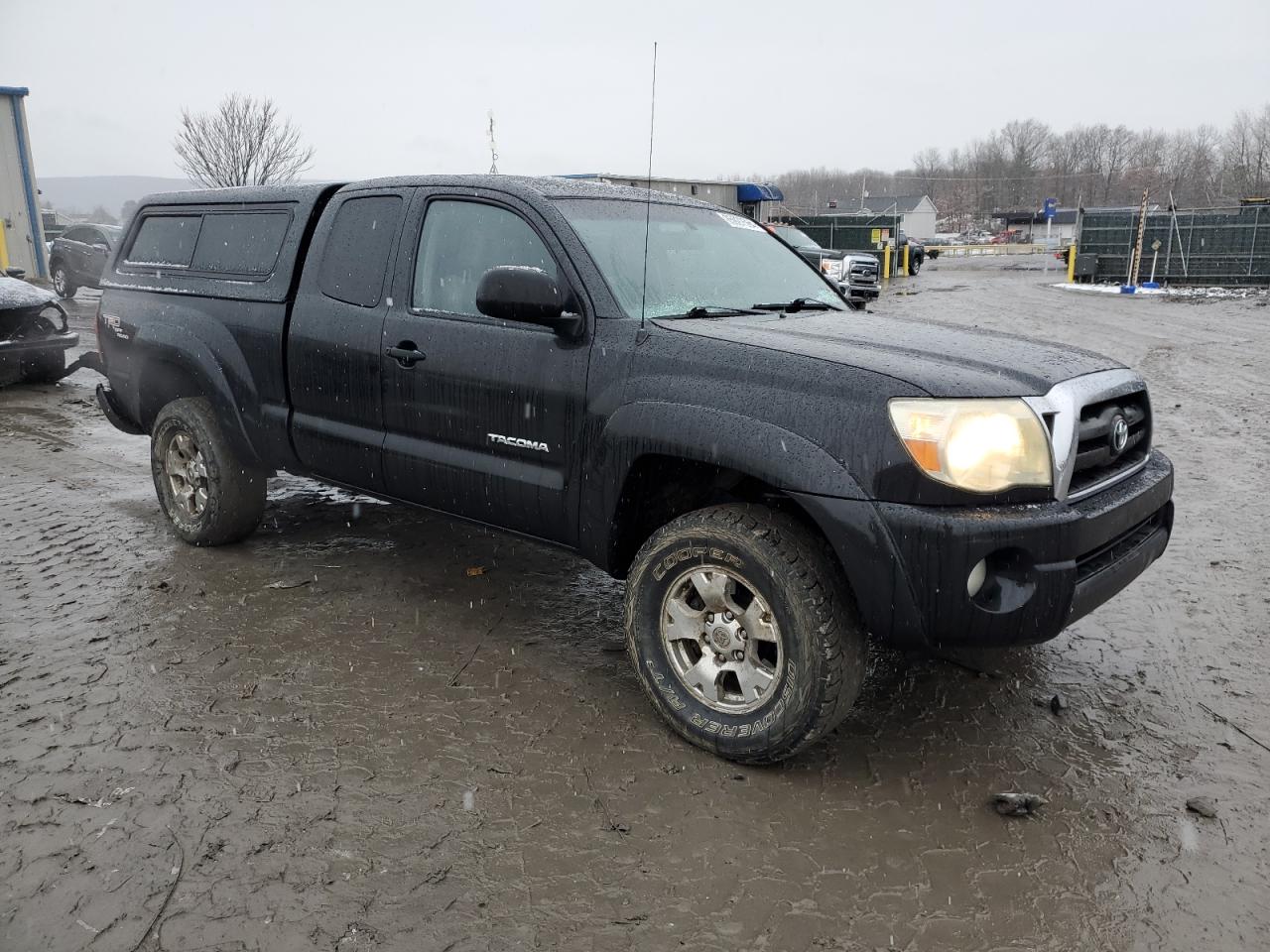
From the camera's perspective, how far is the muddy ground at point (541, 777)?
2.37 m

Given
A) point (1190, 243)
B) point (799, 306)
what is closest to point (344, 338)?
point (799, 306)

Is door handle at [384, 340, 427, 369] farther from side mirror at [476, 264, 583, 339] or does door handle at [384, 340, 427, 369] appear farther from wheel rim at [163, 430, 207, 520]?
wheel rim at [163, 430, 207, 520]

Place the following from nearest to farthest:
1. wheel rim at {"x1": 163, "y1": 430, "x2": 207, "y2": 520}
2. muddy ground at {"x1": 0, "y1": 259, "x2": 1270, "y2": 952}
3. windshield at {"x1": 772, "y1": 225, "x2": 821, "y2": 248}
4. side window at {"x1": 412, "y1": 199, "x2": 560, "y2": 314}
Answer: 1. muddy ground at {"x1": 0, "y1": 259, "x2": 1270, "y2": 952}
2. side window at {"x1": 412, "y1": 199, "x2": 560, "y2": 314}
3. wheel rim at {"x1": 163, "y1": 430, "x2": 207, "y2": 520}
4. windshield at {"x1": 772, "y1": 225, "x2": 821, "y2": 248}

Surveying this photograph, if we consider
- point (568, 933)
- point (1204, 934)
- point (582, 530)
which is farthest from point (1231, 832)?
point (582, 530)

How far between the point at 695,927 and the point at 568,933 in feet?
1.04

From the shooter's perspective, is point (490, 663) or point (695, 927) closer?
point (695, 927)

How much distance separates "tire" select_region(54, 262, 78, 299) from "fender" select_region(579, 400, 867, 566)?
20238 mm

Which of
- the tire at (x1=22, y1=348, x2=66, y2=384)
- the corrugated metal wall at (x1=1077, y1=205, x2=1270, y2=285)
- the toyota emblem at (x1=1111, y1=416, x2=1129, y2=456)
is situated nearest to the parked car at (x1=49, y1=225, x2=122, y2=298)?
the tire at (x1=22, y1=348, x2=66, y2=384)

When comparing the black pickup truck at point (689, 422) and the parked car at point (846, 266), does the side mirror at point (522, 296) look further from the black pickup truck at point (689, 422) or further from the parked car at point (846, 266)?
the parked car at point (846, 266)

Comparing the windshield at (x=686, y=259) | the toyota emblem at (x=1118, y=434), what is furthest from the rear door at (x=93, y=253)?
the toyota emblem at (x=1118, y=434)

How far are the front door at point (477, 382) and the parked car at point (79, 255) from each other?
59.9 ft

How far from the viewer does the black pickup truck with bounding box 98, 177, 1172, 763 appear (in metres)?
2.68

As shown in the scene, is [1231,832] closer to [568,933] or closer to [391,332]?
[568,933]

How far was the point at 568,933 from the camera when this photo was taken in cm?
231
